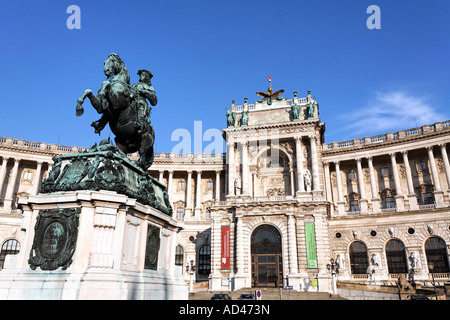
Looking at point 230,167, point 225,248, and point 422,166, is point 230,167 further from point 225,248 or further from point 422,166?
point 422,166

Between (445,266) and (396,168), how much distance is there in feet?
43.1

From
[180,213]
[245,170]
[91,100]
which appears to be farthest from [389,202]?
[91,100]

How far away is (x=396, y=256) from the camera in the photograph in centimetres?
4147

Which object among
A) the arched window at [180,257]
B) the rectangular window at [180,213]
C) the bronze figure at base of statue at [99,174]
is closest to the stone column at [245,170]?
the rectangular window at [180,213]

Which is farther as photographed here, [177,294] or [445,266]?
[445,266]

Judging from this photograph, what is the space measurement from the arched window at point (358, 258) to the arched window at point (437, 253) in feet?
21.9

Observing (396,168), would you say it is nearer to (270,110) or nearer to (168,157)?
(270,110)

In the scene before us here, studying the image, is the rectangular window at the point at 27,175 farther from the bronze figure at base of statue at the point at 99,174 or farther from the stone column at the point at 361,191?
the bronze figure at base of statue at the point at 99,174

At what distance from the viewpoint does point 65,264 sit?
8.30 meters

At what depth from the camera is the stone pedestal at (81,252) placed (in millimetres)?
7906

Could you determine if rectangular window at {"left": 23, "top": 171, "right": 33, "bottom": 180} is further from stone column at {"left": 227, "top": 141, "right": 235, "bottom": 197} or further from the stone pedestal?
the stone pedestal

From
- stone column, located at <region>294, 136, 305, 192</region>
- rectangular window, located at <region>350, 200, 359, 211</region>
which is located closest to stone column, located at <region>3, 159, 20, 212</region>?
stone column, located at <region>294, 136, 305, 192</region>

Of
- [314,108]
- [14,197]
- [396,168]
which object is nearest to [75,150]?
[14,197]
